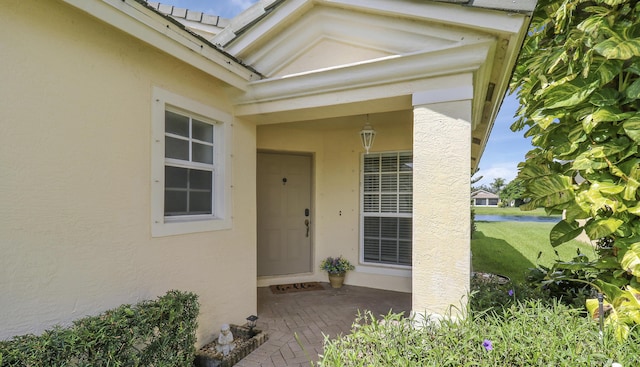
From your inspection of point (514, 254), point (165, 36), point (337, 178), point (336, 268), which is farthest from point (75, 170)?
point (514, 254)

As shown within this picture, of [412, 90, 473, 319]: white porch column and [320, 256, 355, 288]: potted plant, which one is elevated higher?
[412, 90, 473, 319]: white porch column

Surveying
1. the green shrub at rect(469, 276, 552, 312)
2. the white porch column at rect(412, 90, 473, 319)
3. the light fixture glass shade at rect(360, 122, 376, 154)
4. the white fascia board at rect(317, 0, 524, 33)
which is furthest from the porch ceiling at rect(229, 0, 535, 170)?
the green shrub at rect(469, 276, 552, 312)

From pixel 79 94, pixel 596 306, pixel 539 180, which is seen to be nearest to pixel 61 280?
pixel 79 94

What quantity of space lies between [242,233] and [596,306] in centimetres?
372

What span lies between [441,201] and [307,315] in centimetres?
281

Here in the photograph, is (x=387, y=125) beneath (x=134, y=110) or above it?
above

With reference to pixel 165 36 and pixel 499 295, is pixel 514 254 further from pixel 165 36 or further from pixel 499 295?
pixel 165 36

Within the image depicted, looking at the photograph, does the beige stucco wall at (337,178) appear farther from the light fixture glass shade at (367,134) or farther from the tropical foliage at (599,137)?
the tropical foliage at (599,137)

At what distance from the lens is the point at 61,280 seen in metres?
2.29

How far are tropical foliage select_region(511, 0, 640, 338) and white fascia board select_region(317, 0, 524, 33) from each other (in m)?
0.54

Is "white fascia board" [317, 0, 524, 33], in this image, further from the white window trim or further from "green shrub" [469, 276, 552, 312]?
"green shrub" [469, 276, 552, 312]

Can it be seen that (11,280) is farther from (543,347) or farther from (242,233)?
(543,347)

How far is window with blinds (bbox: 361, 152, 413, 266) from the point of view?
19.0 feet

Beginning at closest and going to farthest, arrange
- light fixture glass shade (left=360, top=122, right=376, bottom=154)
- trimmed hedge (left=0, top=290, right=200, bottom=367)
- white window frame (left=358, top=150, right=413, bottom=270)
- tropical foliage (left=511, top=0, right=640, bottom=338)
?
trimmed hedge (left=0, top=290, right=200, bottom=367)
tropical foliage (left=511, top=0, right=640, bottom=338)
light fixture glass shade (left=360, top=122, right=376, bottom=154)
white window frame (left=358, top=150, right=413, bottom=270)
